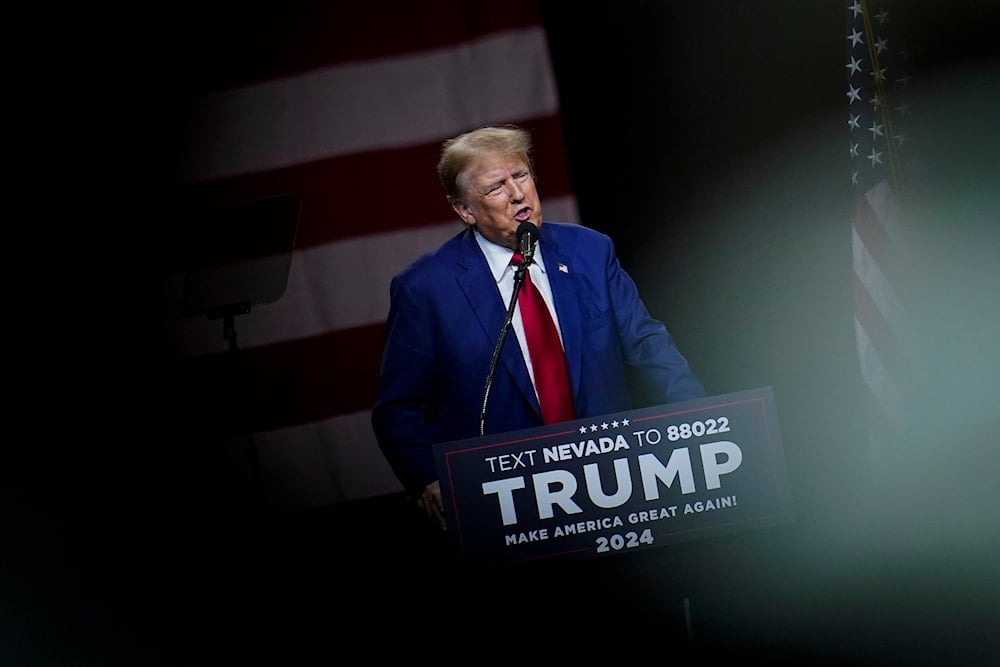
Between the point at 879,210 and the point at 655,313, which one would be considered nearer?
the point at 879,210

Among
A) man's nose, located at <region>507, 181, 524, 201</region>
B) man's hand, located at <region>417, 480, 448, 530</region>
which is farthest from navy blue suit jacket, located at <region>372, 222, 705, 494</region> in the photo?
man's hand, located at <region>417, 480, 448, 530</region>

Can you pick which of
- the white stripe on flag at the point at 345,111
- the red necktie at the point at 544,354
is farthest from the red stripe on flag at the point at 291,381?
the red necktie at the point at 544,354

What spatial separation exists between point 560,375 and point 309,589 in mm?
675

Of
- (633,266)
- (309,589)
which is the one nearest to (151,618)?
(309,589)

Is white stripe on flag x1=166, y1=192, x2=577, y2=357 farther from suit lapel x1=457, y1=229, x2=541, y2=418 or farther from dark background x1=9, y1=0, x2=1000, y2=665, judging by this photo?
suit lapel x1=457, y1=229, x2=541, y2=418

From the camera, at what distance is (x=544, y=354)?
79.8 inches

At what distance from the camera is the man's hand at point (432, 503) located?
169 cm

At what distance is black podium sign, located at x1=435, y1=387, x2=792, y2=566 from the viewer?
1434mm

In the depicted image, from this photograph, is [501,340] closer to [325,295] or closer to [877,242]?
[877,242]

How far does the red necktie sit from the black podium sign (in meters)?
0.58

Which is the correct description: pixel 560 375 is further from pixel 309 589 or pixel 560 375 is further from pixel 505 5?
pixel 505 5

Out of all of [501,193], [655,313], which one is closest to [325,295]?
[655,313]

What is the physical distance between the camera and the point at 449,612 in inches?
57.6

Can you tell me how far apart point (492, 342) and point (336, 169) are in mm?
1057
